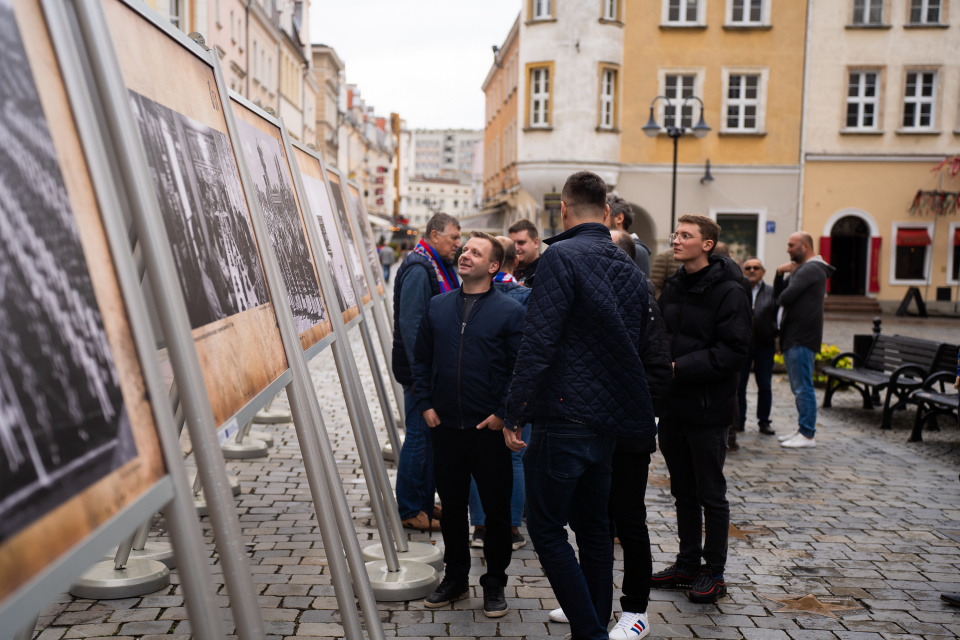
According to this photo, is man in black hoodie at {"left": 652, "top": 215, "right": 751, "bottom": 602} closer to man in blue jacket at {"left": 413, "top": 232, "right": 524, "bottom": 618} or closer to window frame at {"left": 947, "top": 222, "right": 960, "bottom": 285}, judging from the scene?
man in blue jacket at {"left": 413, "top": 232, "right": 524, "bottom": 618}

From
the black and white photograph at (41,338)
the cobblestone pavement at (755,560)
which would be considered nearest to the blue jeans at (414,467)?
the cobblestone pavement at (755,560)

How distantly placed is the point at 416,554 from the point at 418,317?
4.72 ft

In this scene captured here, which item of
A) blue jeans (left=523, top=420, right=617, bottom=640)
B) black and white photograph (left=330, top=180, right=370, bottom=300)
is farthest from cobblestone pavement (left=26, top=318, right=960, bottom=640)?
black and white photograph (left=330, top=180, right=370, bottom=300)

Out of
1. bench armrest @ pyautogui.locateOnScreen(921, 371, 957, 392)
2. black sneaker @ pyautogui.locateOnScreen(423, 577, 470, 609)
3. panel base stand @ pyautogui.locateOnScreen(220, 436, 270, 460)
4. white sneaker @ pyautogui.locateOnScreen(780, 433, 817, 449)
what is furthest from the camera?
bench armrest @ pyautogui.locateOnScreen(921, 371, 957, 392)

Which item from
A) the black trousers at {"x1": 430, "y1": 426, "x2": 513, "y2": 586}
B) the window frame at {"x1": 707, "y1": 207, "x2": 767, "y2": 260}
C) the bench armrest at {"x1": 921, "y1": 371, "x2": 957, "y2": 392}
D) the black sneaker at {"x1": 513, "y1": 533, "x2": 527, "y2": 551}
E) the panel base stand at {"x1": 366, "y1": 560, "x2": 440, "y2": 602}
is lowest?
the window frame at {"x1": 707, "y1": 207, "x2": 767, "y2": 260}

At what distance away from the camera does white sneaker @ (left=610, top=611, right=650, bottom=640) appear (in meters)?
4.36

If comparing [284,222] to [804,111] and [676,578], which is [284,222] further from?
[804,111]

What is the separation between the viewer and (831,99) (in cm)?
3089

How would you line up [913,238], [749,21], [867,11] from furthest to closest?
1. [913,238]
2. [867,11]
3. [749,21]

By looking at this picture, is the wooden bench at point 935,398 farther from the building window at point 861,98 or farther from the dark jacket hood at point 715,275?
the building window at point 861,98

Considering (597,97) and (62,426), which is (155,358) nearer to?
(62,426)

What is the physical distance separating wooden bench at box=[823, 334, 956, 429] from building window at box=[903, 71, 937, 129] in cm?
2201

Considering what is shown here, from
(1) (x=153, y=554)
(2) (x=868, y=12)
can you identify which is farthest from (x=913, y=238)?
(1) (x=153, y=554)

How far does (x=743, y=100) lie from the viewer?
30.9 m
